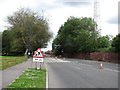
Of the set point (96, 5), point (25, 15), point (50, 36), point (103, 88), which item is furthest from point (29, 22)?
point (103, 88)

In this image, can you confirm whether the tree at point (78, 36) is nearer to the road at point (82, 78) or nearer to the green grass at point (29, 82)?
the road at point (82, 78)

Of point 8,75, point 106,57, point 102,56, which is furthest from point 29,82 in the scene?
point 102,56

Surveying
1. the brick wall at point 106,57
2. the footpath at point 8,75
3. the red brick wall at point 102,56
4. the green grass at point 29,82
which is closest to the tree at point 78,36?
the red brick wall at point 102,56

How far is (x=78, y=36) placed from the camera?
105 metres

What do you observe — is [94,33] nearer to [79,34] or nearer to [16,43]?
[79,34]

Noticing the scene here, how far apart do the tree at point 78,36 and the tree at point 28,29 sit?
11.6m

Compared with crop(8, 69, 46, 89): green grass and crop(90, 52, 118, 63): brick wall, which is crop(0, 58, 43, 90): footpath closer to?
crop(8, 69, 46, 89): green grass

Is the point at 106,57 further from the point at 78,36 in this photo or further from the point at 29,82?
the point at 29,82

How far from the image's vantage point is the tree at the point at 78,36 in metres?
96.9

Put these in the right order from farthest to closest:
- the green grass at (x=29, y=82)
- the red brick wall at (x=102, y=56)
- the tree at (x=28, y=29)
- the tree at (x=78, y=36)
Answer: the tree at (x=78, y=36), the tree at (x=28, y=29), the red brick wall at (x=102, y=56), the green grass at (x=29, y=82)

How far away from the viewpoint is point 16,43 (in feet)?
299

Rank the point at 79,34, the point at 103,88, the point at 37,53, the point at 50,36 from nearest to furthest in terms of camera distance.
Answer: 1. the point at 103,88
2. the point at 37,53
3. the point at 50,36
4. the point at 79,34

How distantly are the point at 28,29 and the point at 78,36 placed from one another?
21666 millimetres

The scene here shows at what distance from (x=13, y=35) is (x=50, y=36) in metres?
10.9
